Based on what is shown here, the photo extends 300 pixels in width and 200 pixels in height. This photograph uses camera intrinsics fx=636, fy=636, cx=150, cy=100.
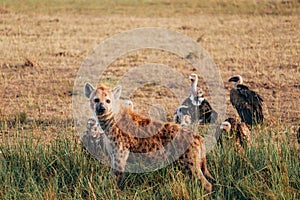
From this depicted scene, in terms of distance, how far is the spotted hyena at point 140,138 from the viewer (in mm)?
5859

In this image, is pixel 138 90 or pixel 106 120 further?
pixel 138 90

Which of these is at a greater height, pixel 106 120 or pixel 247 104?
pixel 106 120

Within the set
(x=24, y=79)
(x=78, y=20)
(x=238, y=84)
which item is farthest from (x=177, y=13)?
(x=238, y=84)

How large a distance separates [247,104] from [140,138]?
375cm

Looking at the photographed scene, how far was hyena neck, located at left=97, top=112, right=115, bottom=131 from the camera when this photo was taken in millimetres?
5832

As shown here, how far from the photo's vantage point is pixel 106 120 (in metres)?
5.86

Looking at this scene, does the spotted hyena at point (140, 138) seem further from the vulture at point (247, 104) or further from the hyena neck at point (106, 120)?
the vulture at point (247, 104)

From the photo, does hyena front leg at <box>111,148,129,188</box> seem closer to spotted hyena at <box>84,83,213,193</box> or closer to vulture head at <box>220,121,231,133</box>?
spotted hyena at <box>84,83,213,193</box>

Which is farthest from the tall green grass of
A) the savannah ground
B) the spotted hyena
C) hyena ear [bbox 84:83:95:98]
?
hyena ear [bbox 84:83:95:98]

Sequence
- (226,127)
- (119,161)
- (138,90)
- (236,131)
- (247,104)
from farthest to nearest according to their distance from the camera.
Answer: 1. (138,90)
2. (247,104)
3. (236,131)
4. (226,127)
5. (119,161)

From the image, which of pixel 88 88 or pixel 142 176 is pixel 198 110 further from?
pixel 88 88

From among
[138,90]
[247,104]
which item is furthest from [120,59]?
[247,104]

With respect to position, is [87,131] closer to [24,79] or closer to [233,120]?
[233,120]

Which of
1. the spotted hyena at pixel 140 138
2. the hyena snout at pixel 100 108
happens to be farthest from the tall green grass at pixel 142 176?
the hyena snout at pixel 100 108
